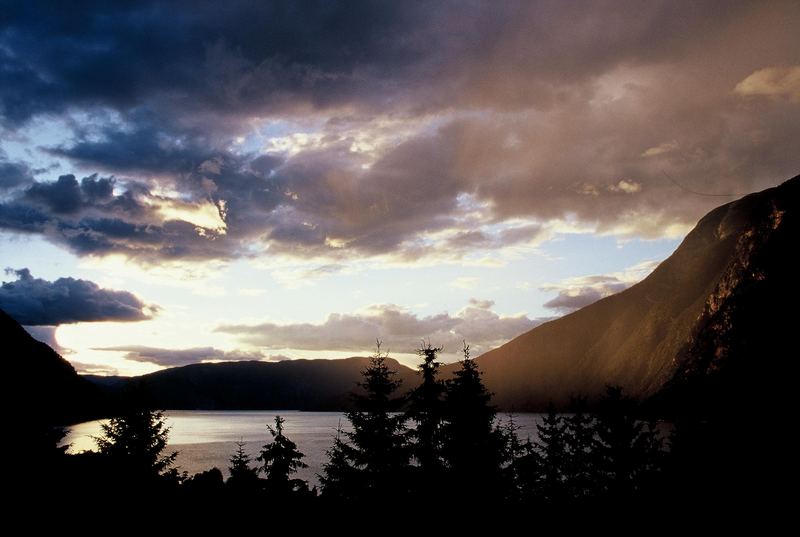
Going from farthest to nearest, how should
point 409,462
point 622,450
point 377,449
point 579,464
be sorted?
point 579,464, point 622,450, point 409,462, point 377,449

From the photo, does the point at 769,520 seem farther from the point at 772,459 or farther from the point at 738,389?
the point at 738,389

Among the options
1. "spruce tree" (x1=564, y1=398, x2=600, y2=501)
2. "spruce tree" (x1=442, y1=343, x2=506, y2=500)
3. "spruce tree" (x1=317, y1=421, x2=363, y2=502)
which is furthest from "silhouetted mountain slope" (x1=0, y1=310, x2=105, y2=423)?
"spruce tree" (x1=442, y1=343, x2=506, y2=500)

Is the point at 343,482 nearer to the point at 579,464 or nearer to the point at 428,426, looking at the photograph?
the point at 428,426

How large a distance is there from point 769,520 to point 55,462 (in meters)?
28.8

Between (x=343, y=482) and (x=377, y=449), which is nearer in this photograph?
(x=377, y=449)

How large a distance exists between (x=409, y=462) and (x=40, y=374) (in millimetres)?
189269

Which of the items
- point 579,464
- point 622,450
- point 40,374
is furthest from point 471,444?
point 40,374

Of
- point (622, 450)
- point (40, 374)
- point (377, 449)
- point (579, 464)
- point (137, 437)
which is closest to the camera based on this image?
point (377, 449)

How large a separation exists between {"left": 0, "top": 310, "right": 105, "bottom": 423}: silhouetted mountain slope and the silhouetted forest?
134 m

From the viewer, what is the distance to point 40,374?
164 metres

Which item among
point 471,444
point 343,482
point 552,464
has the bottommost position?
point 552,464

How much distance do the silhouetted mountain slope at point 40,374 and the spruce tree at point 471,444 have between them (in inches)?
5561

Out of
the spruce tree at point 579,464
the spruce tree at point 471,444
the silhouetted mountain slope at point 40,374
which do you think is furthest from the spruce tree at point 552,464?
the silhouetted mountain slope at point 40,374

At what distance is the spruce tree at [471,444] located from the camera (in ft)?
75.3
